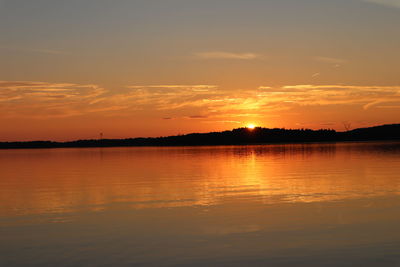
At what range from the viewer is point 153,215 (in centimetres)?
2467

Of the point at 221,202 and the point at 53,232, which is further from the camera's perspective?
the point at 221,202

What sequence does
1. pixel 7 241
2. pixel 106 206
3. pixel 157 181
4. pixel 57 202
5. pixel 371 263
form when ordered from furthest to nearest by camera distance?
pixel 157 181 < pixel 57 202 < pixel 106 206 < pixel 7 241 < pixel 371 263

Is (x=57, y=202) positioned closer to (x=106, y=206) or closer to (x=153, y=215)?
(x=106, y=206)

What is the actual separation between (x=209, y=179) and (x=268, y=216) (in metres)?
21.3

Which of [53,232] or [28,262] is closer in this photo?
[28,262]

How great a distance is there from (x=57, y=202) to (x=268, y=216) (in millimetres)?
14424

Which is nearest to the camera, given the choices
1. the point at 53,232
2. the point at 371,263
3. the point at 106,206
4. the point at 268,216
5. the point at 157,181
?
the point at 371,263

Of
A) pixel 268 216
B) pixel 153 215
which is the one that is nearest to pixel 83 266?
pixel 153 215

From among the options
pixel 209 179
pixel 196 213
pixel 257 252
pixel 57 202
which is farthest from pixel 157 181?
pixel 257 252

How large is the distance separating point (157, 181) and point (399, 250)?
28.8m

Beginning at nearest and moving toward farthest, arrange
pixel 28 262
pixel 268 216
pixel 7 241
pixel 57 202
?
pixel 28 262 < pixel 7 241 < pixel 268 216 < pixel 57 202

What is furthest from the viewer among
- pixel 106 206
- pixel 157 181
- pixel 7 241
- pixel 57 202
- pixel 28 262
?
pixel 157 181

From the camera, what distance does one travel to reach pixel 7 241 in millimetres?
19312

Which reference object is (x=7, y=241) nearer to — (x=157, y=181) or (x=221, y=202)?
(x=221, y=202)
